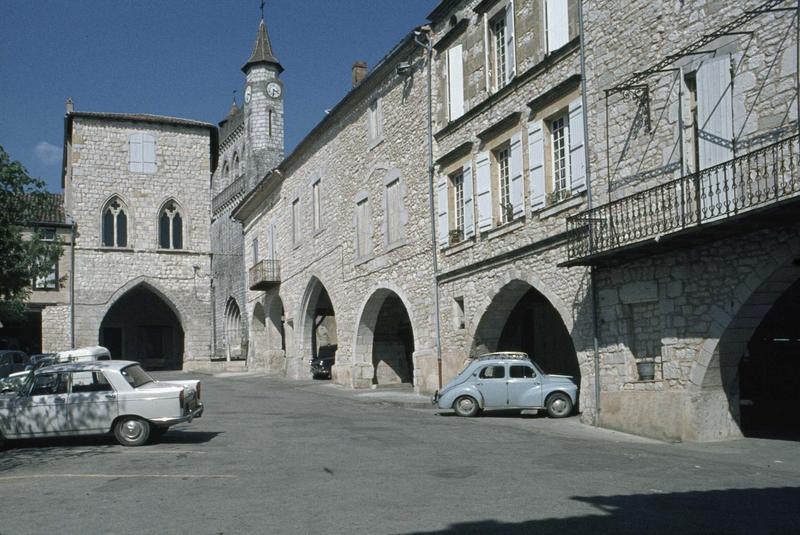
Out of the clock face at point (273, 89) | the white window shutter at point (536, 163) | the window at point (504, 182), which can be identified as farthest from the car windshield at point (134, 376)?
the clock face at point (273, 89)

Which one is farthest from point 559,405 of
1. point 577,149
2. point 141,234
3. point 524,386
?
point 141,234

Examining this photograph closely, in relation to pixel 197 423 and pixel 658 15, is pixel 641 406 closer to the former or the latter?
pixel 658 15

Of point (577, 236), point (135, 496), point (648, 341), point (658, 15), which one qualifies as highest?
point (658, 15)

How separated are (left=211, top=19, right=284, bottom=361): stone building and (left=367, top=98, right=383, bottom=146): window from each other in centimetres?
1881

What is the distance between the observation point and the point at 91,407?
1352cm

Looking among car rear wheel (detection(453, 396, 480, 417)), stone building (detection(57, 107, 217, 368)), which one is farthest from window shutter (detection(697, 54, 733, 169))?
stone building (detection(57, 107, 217, 368))

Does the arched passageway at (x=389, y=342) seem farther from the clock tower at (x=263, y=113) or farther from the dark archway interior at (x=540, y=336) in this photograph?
the clock tower at (x=263, y=113)

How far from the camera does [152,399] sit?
13508mm

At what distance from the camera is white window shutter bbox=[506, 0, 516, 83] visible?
62.0 ft

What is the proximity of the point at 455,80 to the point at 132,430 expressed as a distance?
470 inches

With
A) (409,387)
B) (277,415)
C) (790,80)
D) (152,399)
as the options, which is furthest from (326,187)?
(790,80)

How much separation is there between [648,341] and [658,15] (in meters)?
5.40

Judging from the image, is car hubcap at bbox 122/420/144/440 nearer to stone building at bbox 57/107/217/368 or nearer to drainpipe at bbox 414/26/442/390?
drainpipe at bbox 414/26/442/390

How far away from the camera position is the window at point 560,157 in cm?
1705
